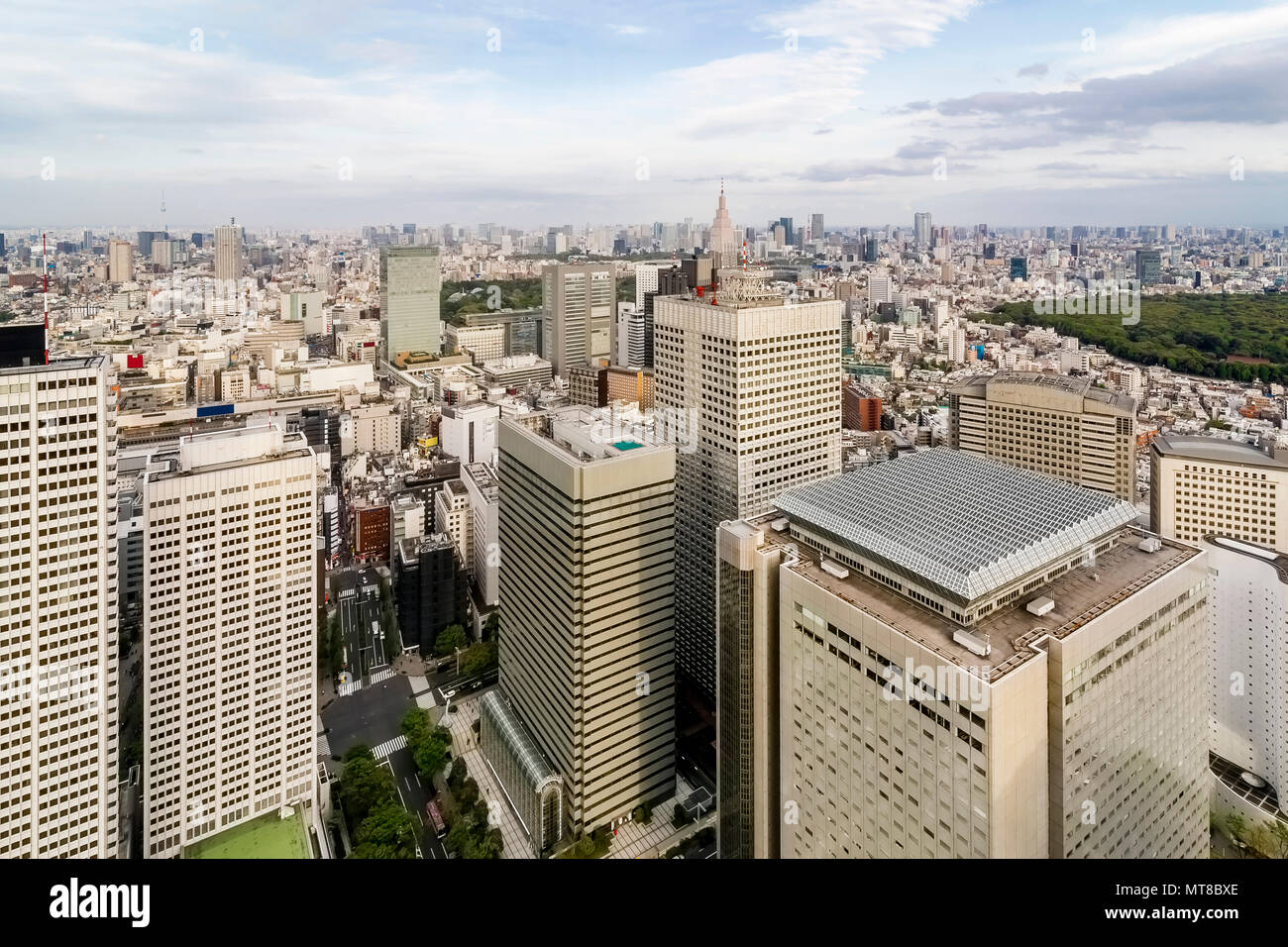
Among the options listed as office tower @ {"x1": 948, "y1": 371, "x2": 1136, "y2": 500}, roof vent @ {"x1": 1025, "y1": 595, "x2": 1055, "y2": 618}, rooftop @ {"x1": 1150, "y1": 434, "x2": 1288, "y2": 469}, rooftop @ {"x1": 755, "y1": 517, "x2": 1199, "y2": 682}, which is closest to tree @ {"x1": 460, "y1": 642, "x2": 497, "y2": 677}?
rooftop @ {"x1": 755, "y1": 517, "x2": 1199, "y2": 682}

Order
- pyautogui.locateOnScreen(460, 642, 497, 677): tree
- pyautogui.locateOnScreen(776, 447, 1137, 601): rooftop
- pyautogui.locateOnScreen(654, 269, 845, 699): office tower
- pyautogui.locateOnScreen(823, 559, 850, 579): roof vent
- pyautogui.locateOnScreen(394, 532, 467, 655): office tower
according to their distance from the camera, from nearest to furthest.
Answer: pyautogui.locateOnScreen(776, 447, 1137, 601): rooftop < pyautogui.locateOnScreen(823, 559, 850, 579): roof vent < pyautogui.locateOnScreen(654, 269, 845, 699): office tower < pyautogui.locateOnScreen(460, 642, 497, 677): tree < pyautogui.locateOnScreen(394, 532, 467, 655): office tower

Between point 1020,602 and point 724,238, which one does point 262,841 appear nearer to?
point 1020,602

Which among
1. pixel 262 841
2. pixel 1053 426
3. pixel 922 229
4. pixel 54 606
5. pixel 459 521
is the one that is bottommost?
pixel 262 841

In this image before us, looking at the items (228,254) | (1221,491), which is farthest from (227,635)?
(228,254)

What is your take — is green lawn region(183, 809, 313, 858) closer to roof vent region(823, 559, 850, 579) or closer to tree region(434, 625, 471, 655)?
tree region(434, 625, 471, 655)

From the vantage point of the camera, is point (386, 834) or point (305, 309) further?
point (305, 309)
